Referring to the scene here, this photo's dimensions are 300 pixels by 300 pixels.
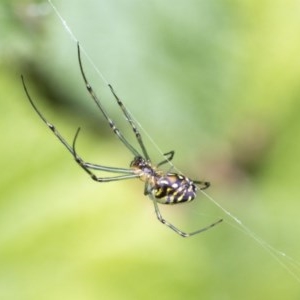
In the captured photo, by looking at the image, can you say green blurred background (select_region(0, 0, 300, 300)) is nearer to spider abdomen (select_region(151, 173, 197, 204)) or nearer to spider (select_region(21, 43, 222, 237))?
spider (select_region(21, 43, 222, 237))

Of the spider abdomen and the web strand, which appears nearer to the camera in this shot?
the spider abdomen

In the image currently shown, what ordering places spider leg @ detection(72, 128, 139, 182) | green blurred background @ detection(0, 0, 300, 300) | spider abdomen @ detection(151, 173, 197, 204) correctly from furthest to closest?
green blurred background @ detection(0, 0, 300, 300) → spider leg @ detection(72, 128, 139, 182) → spider abdomen @ detection(151, 173, 197, 204)

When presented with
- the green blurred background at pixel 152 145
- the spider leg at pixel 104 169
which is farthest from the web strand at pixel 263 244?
the spider leg at pixel 104 169

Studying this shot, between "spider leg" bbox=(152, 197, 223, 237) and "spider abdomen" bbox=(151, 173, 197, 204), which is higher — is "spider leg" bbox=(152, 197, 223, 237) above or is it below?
below

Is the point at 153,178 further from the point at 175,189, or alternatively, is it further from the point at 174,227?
the point at 174,227

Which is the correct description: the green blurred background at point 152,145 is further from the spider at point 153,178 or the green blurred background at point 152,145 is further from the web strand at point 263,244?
the spider at point 153,178

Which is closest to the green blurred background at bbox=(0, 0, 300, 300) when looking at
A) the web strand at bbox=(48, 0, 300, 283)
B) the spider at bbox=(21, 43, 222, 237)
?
the web strand at bbox=(48, 0, 300, 283)
